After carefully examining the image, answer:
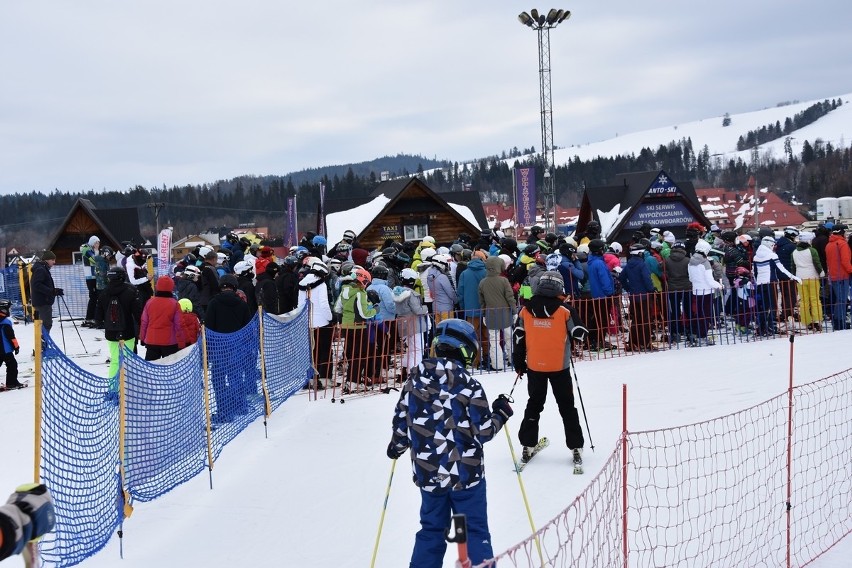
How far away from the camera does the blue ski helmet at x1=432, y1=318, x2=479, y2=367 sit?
17.2 ft

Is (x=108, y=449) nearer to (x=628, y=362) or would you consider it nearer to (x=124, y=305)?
(x=124, y=305)

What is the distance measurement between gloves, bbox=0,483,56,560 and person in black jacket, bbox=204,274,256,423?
6578 mm

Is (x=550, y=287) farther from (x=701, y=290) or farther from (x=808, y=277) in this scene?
(x=808, y=277)

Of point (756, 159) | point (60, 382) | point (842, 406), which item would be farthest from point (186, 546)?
point (756, 159)

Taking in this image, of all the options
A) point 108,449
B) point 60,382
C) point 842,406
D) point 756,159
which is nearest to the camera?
point 60,382

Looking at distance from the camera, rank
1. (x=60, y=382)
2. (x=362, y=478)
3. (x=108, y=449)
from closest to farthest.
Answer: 1. (x=60, y=382)
2. (x=108, y=449)
3. (x=362, y=478)

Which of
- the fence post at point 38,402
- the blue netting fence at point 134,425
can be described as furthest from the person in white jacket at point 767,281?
the fence post at point 38,402

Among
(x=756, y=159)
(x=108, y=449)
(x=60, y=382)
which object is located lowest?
(x=108, y=449)

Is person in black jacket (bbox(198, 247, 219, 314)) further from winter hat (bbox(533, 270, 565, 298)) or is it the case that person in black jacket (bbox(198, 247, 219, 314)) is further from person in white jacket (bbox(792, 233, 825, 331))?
person in white jacket (bbox(792, 233, 825, 331))

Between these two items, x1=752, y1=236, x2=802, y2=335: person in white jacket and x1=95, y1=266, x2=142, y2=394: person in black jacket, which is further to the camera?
x1=752, y1=236, x2=802, y2=335: person in white jacket

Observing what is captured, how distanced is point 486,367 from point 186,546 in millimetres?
7640

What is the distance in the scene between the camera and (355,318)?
39.1 ft

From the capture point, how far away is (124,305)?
38.4ft

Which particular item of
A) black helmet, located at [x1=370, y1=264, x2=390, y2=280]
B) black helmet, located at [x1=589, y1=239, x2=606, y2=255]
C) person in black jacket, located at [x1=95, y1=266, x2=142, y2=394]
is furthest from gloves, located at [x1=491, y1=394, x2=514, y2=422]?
black helmet, located at [x1=589, y1=239, x2=606, y2=255]
